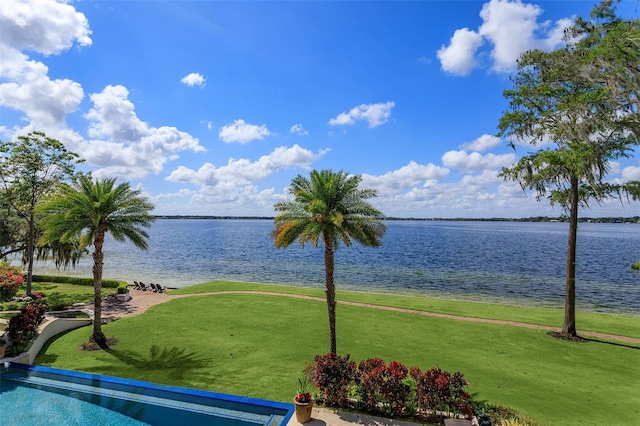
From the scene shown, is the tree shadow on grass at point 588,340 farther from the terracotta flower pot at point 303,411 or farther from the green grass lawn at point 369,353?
the terracotta flower pot at point 303,411

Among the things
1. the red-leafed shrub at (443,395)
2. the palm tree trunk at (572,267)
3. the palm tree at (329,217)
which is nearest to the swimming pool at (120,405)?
the red-leafed shrub at (443,395)

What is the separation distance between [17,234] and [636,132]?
47.3 m

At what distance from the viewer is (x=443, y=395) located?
1079cm

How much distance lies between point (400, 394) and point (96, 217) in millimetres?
17189

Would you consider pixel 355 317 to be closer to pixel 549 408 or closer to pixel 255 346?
pixel 255 346

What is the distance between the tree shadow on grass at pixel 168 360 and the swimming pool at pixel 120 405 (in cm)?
220

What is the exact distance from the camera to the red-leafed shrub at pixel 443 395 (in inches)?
424

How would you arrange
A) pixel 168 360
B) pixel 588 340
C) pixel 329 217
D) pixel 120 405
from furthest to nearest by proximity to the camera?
pixel 588 340 < pixel 168 360 < pixel 329 217 < pixel 120 405

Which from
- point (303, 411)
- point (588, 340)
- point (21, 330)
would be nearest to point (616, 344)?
point (588, 340)

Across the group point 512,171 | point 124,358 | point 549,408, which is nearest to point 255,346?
point 124,358

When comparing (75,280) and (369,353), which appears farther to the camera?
(75,280)

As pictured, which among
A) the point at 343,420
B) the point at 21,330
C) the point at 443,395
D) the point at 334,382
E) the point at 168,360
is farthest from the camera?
the point at 168,360

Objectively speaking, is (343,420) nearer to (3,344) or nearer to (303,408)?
(303,408)

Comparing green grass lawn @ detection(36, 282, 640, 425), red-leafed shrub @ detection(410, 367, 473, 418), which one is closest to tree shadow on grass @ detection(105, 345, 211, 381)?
green grass lawn @ detection(36, 282, 640, 425)
